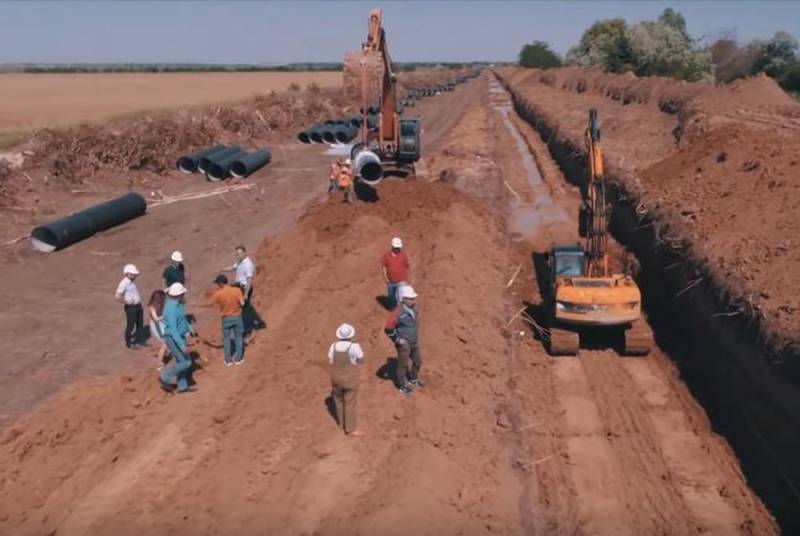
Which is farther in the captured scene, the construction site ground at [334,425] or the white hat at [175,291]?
the white hat at [175,291]

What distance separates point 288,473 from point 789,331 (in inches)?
308

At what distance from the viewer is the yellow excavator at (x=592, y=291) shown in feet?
44.5

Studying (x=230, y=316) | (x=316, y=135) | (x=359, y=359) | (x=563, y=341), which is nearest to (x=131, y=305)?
(x=230, y=316)

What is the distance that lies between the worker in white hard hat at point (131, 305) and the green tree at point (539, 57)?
106264mm

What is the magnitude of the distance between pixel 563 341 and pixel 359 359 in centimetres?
562

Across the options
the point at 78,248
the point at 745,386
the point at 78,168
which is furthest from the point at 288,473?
the point at 78,168

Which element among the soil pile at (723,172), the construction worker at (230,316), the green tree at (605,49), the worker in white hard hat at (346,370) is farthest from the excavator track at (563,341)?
the green tree at (605,49)

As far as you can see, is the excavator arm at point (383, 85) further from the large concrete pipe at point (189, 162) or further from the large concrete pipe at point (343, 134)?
the large concrete pipe at point (343, 134)

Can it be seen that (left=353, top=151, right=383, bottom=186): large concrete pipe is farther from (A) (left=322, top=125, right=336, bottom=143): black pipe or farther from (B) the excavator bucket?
(A) (left=322, top=125, right=336, bottom=143): black pipe

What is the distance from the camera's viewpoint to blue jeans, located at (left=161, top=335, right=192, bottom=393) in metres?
11.3

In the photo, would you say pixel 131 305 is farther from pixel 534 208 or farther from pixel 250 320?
pixel 534 208

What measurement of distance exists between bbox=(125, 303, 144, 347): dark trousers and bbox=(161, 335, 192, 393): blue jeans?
182 centimetres

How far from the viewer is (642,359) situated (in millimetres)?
14625

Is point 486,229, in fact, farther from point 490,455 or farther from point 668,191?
point 490,455
